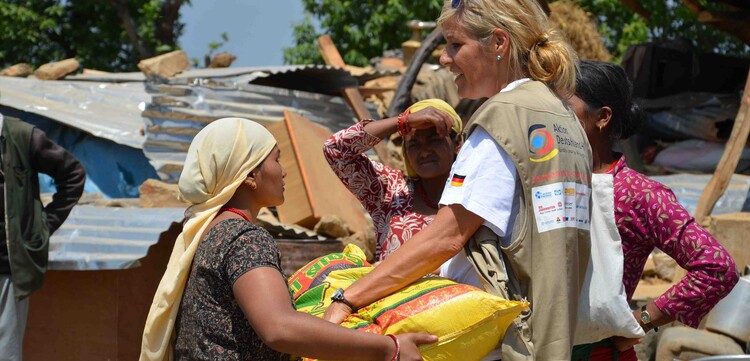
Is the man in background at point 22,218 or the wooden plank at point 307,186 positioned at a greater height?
the man in background at point 22,218

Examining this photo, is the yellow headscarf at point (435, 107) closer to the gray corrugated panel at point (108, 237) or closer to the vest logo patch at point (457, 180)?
the vest logo patch at point (457, 180)

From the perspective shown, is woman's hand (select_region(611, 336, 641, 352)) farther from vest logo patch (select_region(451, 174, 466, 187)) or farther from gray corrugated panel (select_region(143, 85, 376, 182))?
gray corrugated panel (select_region(143, 85, 376, 182))

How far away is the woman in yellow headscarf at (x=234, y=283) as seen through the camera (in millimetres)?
2369

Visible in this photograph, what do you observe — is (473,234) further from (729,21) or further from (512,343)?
(729,21)

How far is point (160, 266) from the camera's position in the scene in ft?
20.7

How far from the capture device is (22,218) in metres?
5.28

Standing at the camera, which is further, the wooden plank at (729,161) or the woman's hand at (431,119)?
the wooden plank at (729,161)

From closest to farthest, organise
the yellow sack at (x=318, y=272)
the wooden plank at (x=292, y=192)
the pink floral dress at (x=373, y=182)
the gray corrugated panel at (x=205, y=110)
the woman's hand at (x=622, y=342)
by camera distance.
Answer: the yellow sack at (x=318, y=272) < the woman's hand at (x=622, y=342) < the pink floral dress at (x=373, y=182) < the wooden plank at (x=292, y=192) < the gray corrugated panel at (x=205, y=110)

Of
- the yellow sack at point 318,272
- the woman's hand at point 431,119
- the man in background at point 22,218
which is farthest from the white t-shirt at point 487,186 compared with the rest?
the man in background at point 22,218

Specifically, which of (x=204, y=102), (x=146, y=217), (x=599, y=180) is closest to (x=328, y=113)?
(x=204, y=102)

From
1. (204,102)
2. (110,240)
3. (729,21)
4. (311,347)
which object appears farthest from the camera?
(204,102)

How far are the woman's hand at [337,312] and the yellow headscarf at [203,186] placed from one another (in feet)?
1.27

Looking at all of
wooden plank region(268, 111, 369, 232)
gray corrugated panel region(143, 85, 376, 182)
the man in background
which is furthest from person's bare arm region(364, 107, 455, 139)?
gray corrugated panel region(143, 85, 376, 182)

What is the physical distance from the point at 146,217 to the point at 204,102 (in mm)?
3274
